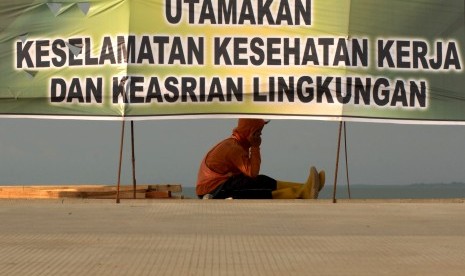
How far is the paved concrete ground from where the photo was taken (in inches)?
285

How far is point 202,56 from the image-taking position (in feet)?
48.2

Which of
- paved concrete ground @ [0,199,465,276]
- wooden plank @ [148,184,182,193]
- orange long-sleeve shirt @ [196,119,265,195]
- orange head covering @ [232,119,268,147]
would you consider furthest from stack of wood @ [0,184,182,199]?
paved concrete ground @ [0,199,465,276]

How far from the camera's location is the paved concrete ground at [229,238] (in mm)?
7242

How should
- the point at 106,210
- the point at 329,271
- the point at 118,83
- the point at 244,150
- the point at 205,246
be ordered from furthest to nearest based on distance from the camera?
the point at 244,150, the point at 118,83, the point at 106,210, the point at 205,246, the point at 329,271

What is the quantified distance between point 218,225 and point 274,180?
5.87 meters

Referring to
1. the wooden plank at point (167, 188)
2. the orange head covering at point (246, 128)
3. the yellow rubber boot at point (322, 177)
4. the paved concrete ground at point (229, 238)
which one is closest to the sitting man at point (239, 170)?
the orange head covering at point (246, 128)

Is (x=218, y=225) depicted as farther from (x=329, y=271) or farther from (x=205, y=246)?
(x=329, y=271)

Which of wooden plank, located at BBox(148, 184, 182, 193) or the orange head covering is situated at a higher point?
the orange head covering

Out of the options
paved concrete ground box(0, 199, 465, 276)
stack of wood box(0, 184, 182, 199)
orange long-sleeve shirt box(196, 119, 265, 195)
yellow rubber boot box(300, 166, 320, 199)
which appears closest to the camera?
paved concrete ground box(0, 199, 465, 276)

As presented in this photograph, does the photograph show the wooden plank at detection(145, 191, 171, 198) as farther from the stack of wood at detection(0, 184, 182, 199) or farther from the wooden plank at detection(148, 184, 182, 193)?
the wooden plank at detection(148, 184, 182, 193)

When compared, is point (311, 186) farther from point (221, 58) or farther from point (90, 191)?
point (90, 191)

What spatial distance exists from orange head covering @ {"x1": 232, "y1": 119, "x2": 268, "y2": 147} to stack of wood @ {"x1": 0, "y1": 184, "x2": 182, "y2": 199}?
1.69m

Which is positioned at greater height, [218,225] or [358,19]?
[358,19]

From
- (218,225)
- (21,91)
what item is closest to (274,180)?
(21,91)
